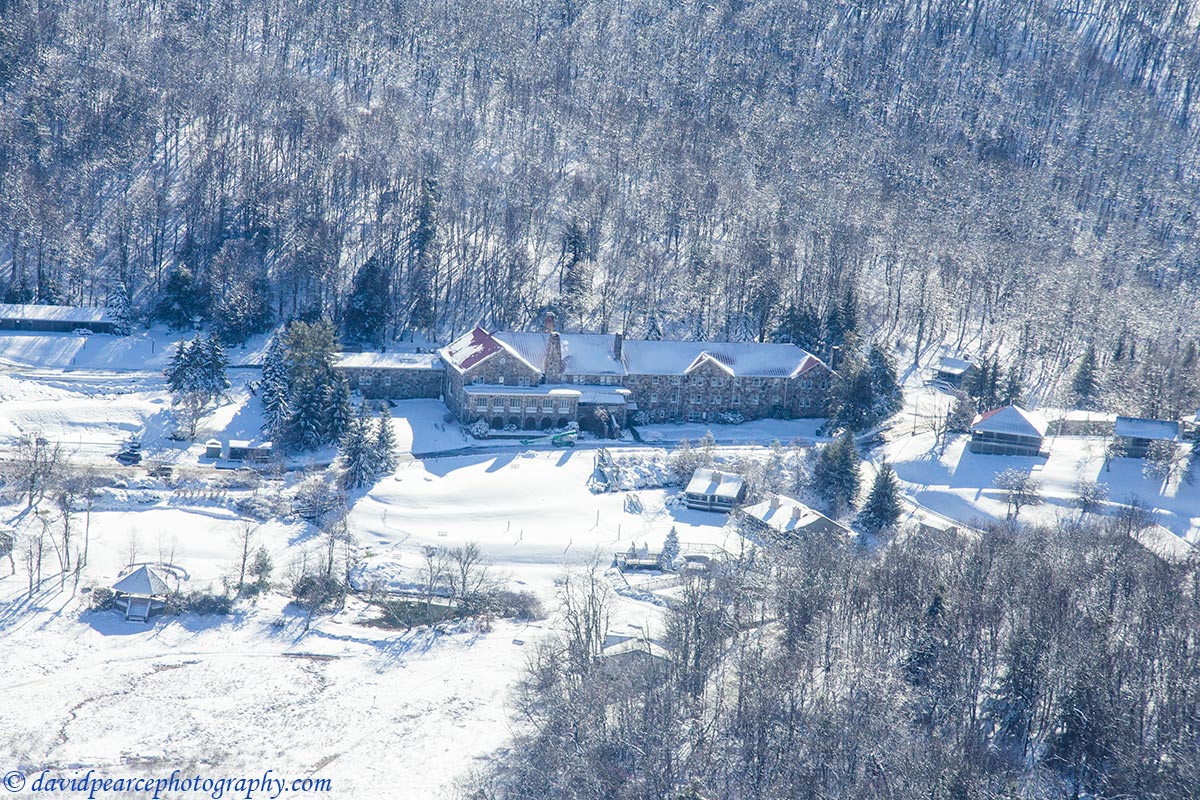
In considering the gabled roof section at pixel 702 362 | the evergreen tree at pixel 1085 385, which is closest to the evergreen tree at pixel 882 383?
the gabled roof section at pixel 702 362

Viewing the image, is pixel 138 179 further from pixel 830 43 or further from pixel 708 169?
pixel 830 43

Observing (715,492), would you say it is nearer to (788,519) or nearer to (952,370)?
(788,519)

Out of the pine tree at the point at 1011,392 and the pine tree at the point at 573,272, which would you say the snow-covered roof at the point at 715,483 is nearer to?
the pine tree at the point at 1011,392

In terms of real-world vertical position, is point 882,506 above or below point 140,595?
above

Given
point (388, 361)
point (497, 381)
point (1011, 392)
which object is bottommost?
point (497, 381)

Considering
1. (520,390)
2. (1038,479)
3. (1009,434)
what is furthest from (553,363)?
(1038,479)

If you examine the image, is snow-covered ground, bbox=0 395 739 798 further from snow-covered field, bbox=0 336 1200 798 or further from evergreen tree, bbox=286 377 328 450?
evergreen tree, bbox=286 377 328 450

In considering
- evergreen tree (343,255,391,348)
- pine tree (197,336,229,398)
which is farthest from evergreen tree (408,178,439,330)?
pine tree (197,336,229,398)
